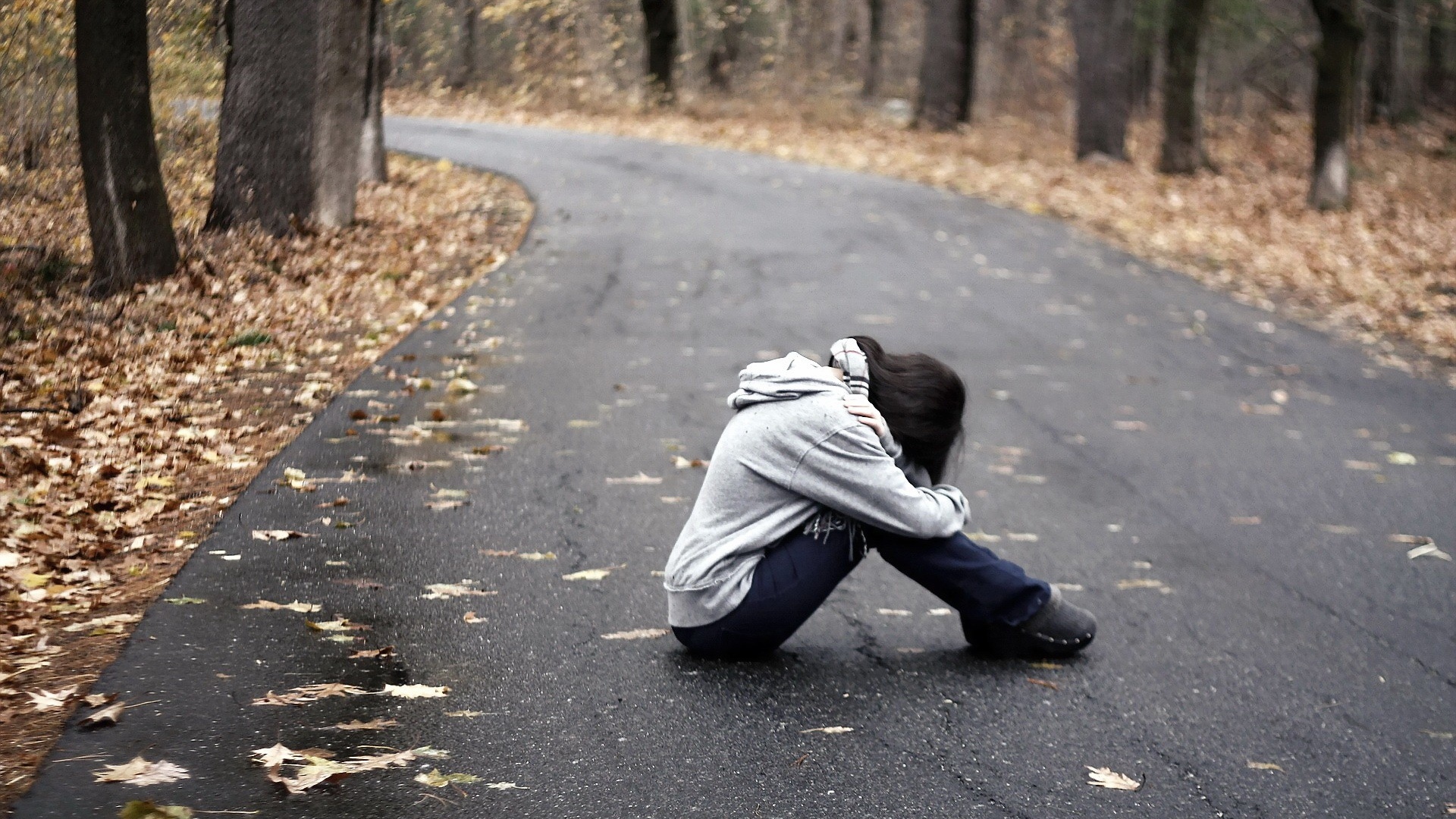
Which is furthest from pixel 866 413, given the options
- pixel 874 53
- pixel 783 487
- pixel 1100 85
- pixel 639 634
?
pixel 874 53

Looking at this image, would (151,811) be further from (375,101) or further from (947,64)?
(947,64)

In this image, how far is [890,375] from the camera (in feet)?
13.9

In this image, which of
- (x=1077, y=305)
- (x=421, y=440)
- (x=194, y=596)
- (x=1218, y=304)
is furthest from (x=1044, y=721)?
(x=1218, y=304)

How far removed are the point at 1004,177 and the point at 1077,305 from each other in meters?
8.88

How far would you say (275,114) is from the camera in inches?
483

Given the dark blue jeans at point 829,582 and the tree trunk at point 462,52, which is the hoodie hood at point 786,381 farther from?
the tree trunk at point 462,52

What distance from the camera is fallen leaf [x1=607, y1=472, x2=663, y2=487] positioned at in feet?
21.5

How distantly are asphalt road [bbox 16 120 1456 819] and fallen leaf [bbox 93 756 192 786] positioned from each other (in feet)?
0.14

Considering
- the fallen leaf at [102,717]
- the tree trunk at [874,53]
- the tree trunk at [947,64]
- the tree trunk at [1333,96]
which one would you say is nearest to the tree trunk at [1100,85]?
the tree trunk at [947,64]

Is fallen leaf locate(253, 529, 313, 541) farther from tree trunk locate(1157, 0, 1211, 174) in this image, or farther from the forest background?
tree trunk locate(1157, 0, 1211, 174)

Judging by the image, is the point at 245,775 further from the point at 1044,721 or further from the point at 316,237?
the point at 316,237

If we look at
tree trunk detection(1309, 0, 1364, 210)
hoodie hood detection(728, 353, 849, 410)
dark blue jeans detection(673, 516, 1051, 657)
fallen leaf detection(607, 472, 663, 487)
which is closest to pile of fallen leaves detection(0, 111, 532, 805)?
fallen leaf detection(607, 472, 663, 487)

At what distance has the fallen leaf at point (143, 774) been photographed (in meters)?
3.33

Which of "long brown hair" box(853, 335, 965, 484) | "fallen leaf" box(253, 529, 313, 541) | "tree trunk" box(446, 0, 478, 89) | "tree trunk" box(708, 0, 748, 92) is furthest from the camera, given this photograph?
"tree trunk" box(446, 0, 478, 89)
